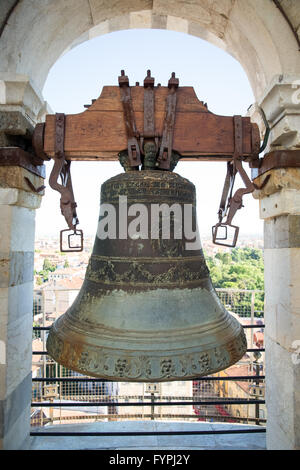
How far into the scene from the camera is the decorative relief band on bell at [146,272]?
127cm

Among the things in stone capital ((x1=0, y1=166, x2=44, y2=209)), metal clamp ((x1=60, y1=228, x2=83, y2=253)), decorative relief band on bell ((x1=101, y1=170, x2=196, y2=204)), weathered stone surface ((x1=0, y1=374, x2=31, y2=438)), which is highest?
stone capital ((x1=0, y1=166, x2=44, y2=209))

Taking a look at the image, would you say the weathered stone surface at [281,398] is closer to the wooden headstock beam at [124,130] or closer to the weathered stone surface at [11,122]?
the wooden headstock beam at [124,130]

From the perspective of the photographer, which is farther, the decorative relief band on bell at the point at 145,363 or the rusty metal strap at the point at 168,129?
the rusty metal strap at the point at 168,129

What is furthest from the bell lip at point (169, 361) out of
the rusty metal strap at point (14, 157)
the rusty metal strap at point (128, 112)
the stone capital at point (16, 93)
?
the stone capital at point (16, 93)

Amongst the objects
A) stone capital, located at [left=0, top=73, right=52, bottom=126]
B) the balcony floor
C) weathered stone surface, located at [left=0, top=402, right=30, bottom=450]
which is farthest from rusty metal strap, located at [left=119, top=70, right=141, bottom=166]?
the balcony floor

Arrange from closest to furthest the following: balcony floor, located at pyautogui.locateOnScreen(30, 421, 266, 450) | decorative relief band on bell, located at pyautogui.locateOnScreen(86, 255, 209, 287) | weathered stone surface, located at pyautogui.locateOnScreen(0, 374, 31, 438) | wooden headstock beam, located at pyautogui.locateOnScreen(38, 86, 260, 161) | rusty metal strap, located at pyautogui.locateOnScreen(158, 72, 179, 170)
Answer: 1. decorative relief band on bell, located at pyautogui.locateOnScreen(86, 255, 209, 287)
2. rusty metal strap, located at pyautogui.locateOnScreen(158, 72, 179, 170)
3. wooden headstock beam, located at pyautogui.locateOnScreen(38, 86, 260, 161)
4. weathered stone surface, located at pyautogui.locateOnScreen(0, 374, 31, 438)
5. balcony floor, located at pyautogui.locateOnScreen(30, 421, 266, 450)

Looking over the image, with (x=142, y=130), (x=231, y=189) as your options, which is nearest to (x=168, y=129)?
(x=142, y=130)

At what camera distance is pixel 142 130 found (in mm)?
1529

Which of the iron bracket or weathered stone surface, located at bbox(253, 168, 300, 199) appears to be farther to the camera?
weathered stone surface, located at bbox(253, 168, 300, 199)

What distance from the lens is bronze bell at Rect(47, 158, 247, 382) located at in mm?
1084

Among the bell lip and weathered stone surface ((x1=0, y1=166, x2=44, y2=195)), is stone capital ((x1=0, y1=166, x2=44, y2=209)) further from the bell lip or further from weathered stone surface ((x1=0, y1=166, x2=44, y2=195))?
the bell lip

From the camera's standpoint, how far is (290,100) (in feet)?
5.53
